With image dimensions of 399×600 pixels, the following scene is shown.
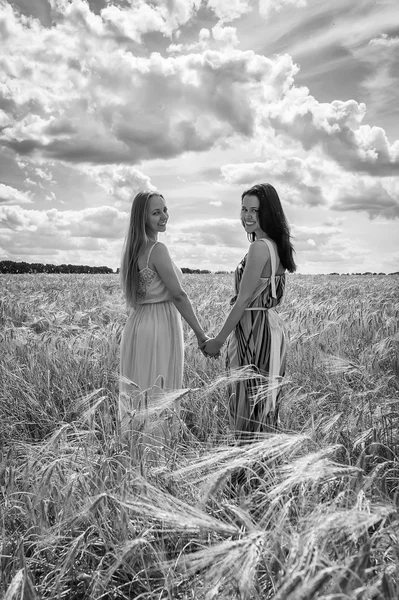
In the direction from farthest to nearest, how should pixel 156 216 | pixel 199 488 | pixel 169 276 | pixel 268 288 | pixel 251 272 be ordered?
pixel 156 216, pixel 169 276, pixel 268 288, pixel 251 272, pixel 199 488

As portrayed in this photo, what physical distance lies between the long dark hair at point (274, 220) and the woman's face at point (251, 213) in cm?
2

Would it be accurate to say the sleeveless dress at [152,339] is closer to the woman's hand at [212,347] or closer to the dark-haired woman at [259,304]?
the woman's hand at [212,347]

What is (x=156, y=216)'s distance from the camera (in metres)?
3.45

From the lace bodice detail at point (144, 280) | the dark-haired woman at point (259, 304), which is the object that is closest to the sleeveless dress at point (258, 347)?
the dark-haired woman at point (259, 304)

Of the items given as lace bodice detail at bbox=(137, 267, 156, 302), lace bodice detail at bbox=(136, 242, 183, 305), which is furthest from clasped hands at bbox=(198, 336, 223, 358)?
lace bodice detail at bbox=(137, 267, 156, 302)

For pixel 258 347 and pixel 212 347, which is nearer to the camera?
pixel 258 347

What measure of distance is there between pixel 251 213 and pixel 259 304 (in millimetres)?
567

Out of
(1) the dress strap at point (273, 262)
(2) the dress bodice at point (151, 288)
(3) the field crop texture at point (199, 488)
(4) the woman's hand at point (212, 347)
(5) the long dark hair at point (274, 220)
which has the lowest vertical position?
(3) the field crop texture at point (199, 488)

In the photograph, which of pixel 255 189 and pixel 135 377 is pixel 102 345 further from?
pixel 255 189

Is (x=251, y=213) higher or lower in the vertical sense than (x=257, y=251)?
higher

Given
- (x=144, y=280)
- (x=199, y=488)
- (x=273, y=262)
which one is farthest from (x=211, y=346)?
(x=199, y=488)

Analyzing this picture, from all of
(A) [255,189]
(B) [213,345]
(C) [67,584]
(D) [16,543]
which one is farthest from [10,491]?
(A) [255,189]

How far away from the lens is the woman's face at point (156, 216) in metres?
3.43

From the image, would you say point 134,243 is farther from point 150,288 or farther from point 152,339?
point 152,339
